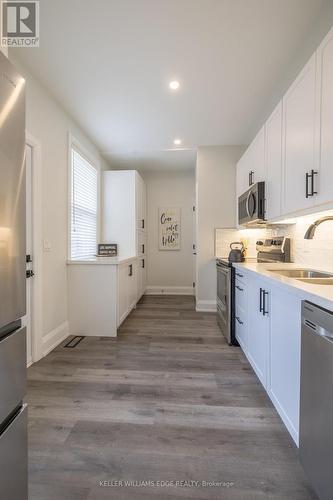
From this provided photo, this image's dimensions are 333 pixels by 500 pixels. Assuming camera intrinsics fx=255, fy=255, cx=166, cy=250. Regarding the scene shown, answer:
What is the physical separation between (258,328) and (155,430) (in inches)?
41.3

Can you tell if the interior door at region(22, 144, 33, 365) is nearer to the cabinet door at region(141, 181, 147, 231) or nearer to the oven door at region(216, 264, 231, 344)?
the oven door at region(216, 264, 231, 344)

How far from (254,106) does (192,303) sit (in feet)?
11.0

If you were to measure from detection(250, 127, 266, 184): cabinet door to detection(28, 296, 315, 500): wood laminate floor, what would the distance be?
1.93 metres

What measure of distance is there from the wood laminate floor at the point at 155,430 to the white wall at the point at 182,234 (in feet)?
10.5

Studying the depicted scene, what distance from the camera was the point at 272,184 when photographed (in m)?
2.41

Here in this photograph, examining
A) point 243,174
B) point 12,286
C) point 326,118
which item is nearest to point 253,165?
point 243,174

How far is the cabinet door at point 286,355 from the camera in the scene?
52.4 inches

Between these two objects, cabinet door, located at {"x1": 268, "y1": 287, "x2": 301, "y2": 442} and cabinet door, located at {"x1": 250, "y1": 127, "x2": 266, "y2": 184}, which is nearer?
cabinet door, located at {"x1": 268, "y1": 287, "x2": 301, "y2": 442}

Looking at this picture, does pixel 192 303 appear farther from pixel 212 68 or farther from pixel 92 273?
pixel 212 68

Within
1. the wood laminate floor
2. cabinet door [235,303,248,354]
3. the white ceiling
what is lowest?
the wood laminate floor

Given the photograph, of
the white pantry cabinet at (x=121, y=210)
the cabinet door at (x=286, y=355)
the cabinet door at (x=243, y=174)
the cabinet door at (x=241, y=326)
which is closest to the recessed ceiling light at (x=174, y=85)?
the cabinet door at (x=243, y=174)

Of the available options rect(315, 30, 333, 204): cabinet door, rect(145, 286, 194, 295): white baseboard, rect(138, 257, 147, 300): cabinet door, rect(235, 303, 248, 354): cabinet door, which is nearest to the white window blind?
rect(138, 257, 147, 300): cabinet door

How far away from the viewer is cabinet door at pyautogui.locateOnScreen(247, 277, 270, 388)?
1.85 metres

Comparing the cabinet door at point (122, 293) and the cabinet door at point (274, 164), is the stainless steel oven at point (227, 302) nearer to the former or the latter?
the cabinet door at point (274, 164)
